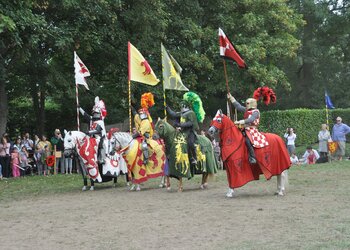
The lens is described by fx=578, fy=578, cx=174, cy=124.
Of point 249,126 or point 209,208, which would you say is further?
A: point 249,126

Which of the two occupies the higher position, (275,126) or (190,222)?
(275,126)

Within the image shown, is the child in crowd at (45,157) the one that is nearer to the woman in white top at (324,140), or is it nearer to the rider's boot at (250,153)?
the woman in white top at (324,140)

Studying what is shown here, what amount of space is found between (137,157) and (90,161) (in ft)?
4.28

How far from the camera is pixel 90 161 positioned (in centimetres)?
1536

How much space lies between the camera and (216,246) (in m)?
7.31

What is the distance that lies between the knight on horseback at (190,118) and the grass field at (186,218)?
106 cm

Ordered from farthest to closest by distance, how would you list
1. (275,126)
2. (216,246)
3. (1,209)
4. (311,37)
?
(311,37) < (275,126) < (1,209) < (216,246)

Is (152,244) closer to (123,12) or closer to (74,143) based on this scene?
(74,143)

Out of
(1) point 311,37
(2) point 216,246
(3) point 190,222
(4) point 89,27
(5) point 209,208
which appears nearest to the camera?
(2) point 216,246

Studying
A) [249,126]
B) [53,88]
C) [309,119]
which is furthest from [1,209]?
[309,119]

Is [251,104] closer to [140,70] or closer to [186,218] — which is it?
[186,218]

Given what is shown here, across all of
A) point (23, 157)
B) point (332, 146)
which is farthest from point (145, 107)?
point (332, 146)

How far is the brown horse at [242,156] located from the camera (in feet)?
39.8

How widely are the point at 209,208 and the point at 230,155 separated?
1.87 meters
